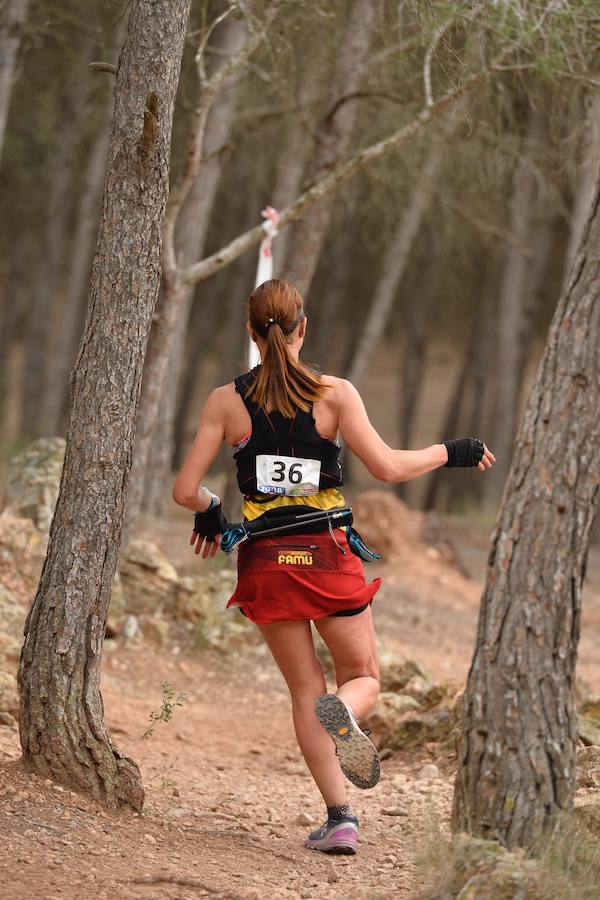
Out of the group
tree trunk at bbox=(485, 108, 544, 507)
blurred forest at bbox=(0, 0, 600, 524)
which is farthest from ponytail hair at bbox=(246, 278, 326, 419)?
tree trunk at bbox=(485, 108, 544, 507)

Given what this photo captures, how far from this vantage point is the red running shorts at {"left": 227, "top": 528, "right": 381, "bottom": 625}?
4.20m

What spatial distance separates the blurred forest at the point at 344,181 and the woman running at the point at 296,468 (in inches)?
72.8

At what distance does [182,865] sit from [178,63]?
117 inches

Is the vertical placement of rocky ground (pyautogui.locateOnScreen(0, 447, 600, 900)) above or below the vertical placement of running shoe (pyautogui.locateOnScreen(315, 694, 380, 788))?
below

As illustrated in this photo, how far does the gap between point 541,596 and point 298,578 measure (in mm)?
989

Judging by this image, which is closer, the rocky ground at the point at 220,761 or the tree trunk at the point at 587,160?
the rocky ground at the point at 220,761

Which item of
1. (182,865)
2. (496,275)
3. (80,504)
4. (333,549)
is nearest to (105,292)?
(80,504)

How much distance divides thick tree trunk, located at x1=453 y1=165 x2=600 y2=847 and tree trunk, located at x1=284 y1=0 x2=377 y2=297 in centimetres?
558

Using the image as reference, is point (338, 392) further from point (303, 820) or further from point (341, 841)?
point (303, 820)

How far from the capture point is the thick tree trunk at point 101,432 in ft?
14.2

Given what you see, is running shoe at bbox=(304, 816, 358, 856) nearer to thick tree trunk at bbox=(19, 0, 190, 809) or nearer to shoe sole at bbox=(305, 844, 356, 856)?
shoe sole at bbox=(305, 844, 356, 856)

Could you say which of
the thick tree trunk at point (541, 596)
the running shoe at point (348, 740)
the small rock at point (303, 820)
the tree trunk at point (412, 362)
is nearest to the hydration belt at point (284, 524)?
the running shoe at point (348, 740)

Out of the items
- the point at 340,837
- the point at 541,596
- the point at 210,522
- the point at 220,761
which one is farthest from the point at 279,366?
the point at 220,761

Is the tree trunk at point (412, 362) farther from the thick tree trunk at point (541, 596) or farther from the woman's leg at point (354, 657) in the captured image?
the thick tree trunk at point (541, 596)
